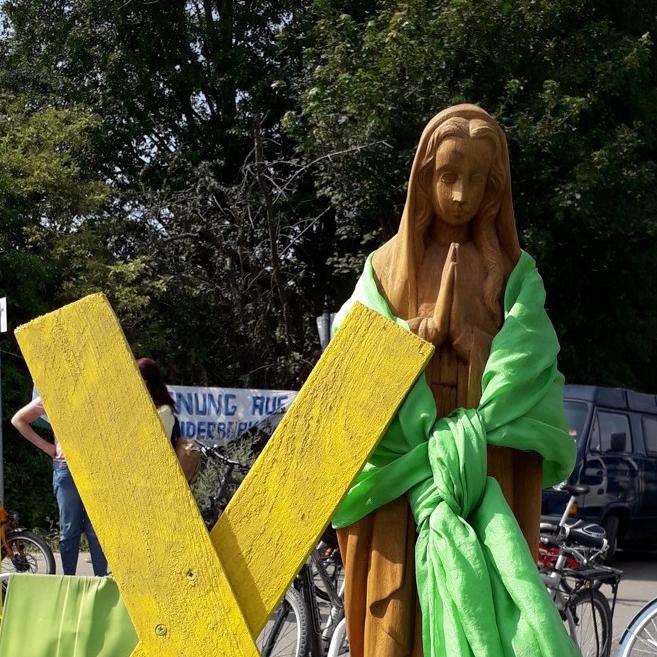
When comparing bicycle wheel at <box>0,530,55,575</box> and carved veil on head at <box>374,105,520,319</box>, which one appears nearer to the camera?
carved veil on head at <box>374,105,520,319</box>

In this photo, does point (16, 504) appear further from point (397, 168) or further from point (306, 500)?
point (306, 500)

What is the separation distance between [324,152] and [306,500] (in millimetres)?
12288

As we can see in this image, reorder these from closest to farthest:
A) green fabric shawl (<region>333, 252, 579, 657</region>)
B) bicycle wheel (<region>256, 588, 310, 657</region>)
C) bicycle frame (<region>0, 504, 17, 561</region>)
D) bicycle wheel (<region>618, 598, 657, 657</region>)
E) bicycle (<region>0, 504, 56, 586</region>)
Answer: green fabric shawl (<region>333, 252, 579, 657</region>), bicycle wheel (<region>618, 598, 657, 657</region>), bicycle wheel (<region>256, 588, 310, 657</region>), bicycle frame (<region>0, 504, 17, 561</region>), bicycle (<region>0, 504, 56, 586</region>)

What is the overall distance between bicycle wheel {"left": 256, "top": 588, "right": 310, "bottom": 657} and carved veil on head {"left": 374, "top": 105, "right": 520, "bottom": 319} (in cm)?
318

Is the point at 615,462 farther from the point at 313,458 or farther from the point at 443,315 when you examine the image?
the point at 313,458

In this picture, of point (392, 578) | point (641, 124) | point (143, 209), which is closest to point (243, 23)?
point (143, 209)

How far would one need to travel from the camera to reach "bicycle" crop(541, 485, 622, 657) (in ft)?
20.1

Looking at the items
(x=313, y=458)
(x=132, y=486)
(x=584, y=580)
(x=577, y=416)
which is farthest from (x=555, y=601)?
(x=577, y=416)

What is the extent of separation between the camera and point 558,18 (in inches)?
551

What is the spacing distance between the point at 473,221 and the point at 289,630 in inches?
138

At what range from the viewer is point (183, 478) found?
1.86 meters

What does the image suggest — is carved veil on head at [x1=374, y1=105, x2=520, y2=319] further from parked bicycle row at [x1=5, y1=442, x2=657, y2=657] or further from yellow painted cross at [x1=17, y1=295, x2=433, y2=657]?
parked bicycle row at [x1=5, y1=442, x2=657, y2=657]

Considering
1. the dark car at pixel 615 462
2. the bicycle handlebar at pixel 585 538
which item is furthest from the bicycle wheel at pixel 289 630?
the dark car at pixel 615 462

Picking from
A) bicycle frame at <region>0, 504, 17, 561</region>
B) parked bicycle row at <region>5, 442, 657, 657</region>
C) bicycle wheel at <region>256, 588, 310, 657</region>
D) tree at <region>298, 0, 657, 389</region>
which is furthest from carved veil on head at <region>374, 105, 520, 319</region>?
tree at <region>298, 0, 657, 389</region>
